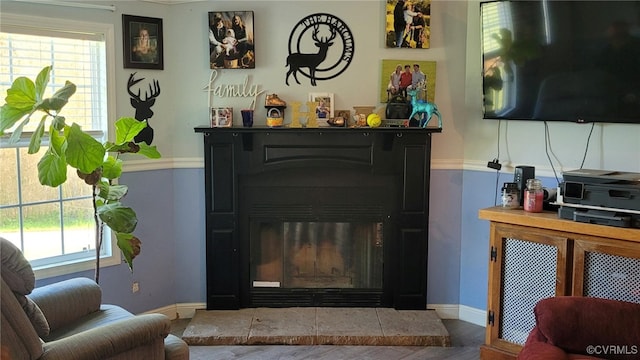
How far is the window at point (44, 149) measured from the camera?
3359 mm

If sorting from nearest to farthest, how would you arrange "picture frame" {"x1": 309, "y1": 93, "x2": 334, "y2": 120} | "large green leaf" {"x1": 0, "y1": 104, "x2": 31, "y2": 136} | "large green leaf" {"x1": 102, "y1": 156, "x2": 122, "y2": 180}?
"large green leaf" {"x1": 0, "y1": 104, "x2": 31, "y2": 136} → "large green leaf" {"x1": 102, "y1": 156, "x2": 122, "y2": 180} → "picture frame" {"x1": 309, "y1": 93, "x2": 334, "y2": 120}

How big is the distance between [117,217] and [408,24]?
2228 mm

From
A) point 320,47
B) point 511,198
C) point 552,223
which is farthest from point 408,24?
point 552,223

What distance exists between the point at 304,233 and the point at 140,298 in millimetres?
1198

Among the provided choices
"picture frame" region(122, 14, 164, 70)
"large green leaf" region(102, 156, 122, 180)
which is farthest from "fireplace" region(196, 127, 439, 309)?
"large green leaf" region(102, 156, 122, 180)

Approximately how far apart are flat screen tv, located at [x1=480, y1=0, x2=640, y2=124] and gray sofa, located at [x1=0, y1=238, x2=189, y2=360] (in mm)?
2384

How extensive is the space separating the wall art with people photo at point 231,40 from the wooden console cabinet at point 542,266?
1.87 m

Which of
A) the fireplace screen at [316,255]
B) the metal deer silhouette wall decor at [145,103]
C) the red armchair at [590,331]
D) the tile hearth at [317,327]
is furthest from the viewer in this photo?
the fireplace screen at [316,255]

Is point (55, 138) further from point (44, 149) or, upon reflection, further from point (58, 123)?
point (44, 149)

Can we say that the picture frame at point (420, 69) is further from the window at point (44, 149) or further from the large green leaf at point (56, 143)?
the large green leaf at point (56, 143)

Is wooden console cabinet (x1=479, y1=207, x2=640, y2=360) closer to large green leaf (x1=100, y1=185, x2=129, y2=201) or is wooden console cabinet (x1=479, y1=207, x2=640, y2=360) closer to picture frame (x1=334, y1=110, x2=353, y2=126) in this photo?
picture frame (x1=334, y1=110, x2=353, y2=126)

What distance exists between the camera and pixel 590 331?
93.6 inches

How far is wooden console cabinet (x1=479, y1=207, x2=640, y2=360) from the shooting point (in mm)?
2908

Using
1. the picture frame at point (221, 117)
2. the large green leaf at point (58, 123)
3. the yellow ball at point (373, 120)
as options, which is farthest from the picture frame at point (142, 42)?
the yellow ball at point (373, 120)
